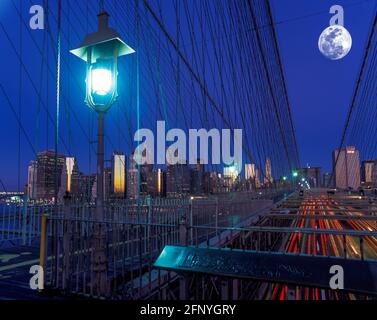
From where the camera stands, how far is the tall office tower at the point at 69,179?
895 cm

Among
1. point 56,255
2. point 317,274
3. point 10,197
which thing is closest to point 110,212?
point 10,197

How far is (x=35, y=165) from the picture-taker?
870cm

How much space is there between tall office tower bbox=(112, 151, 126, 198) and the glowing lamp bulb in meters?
5.18

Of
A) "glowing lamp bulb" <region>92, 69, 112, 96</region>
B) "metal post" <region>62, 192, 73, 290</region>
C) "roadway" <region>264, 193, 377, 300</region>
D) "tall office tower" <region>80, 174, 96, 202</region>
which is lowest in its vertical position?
"roadway" <region>264, 193, 377, 300</region>

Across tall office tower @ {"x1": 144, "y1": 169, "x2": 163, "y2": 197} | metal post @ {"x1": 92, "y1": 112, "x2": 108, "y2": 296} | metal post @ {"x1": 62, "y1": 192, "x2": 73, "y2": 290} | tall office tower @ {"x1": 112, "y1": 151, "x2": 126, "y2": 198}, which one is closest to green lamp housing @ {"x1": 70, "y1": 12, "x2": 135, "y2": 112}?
metal post @ {"x1": 92, "y1": 112, "x2": 108, "y2": 296}

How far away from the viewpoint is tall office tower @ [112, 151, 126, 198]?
9003 millimetres

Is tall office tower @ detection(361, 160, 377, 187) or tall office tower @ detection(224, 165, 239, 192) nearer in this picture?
tall office tower @ detection(224, 165, 239, 192)

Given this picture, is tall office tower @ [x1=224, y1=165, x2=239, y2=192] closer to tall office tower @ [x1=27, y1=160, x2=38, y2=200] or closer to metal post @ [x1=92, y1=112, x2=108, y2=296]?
tall office tower @ [x1=27, y1=160, x2=38, y2=200]

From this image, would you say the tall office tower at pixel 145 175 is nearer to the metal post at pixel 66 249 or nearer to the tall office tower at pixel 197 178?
the tall office tower at pixel 197 178

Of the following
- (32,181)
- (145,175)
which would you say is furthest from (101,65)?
(145,175)

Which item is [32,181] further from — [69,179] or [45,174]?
[69,179]
